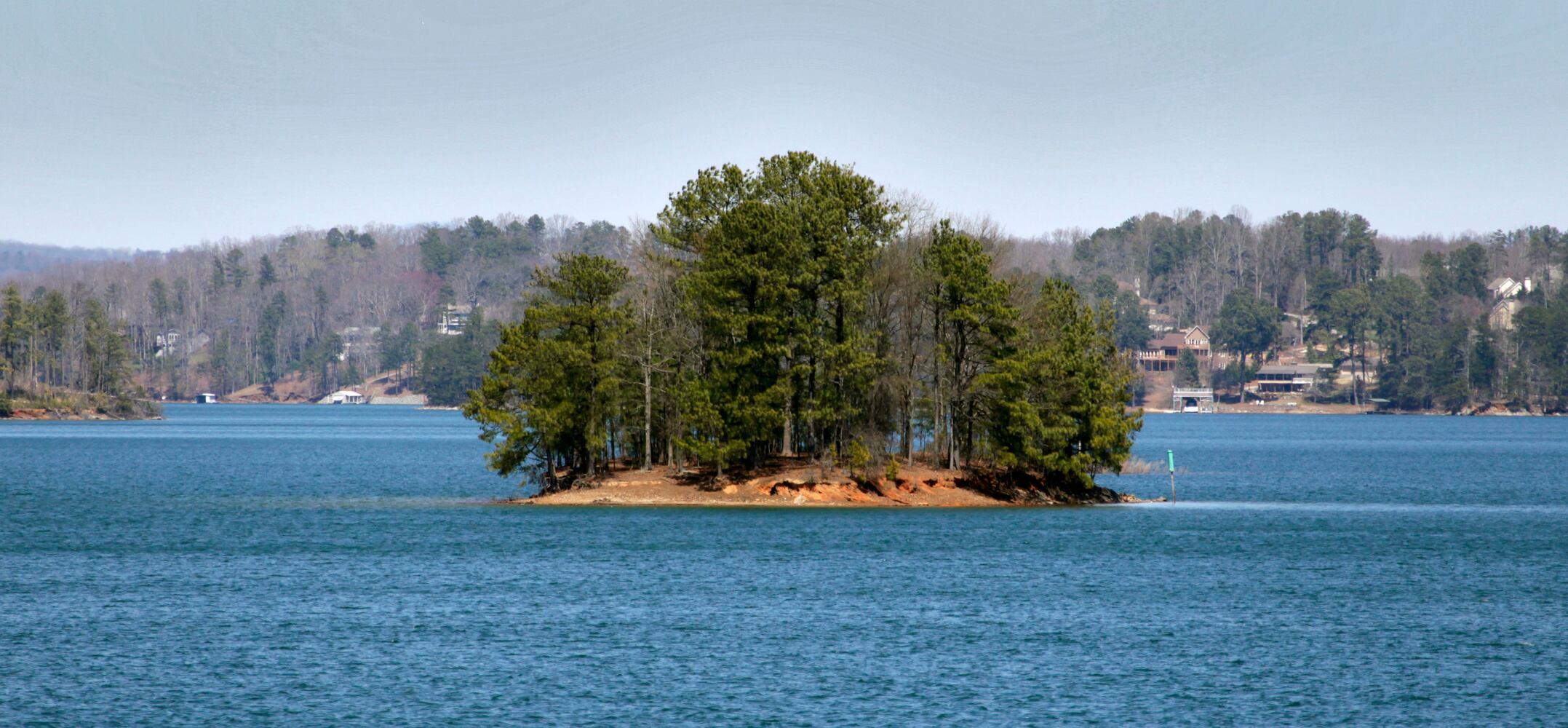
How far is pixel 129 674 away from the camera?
3178 centimetres

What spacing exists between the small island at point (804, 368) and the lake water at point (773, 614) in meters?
3.33

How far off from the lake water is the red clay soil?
4.90ft

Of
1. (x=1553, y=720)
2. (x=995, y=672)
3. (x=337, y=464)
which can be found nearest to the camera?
(x=1553, y=720)

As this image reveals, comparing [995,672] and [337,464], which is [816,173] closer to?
[995,672]

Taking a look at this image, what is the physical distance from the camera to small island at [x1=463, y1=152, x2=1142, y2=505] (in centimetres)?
6781

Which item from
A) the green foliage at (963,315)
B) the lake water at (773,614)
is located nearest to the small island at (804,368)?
the green foliage at (963,315)

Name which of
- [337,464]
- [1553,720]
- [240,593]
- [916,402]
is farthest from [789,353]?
[337,464]

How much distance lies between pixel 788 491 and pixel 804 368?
5.53m

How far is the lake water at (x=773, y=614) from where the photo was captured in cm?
3023

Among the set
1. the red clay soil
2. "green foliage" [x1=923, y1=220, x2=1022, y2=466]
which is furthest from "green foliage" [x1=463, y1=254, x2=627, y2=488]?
"green foliage" [x1=923, y1=220, x2=1022, y2=466]

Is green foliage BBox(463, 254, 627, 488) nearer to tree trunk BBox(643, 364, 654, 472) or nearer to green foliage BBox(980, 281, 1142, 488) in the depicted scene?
tree trunk BBox(643, 364, 654, 472)

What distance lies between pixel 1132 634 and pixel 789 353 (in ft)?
103

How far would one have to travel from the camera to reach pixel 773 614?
40.8m

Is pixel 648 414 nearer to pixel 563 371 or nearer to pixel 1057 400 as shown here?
pixel 563 371
